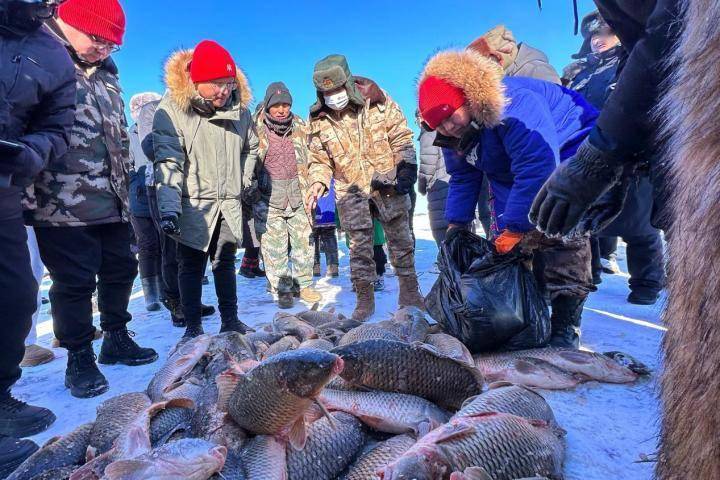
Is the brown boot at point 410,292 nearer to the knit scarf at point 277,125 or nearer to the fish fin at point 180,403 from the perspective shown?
the fish fin at point 180,403

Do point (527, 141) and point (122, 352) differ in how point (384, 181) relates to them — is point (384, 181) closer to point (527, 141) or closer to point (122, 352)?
point (527, 141)

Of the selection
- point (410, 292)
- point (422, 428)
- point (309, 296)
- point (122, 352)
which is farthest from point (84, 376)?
point (410, 292)

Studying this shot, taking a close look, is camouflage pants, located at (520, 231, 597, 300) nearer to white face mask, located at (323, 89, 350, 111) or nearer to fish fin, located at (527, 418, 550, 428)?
fish fin, located at (527, 418, 550, 428)

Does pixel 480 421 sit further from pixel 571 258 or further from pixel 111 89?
pixel 111 89

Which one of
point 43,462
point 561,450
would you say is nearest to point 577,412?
point 561,450

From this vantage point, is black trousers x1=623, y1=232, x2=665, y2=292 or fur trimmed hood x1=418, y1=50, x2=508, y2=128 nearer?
fur trimmed hood x1=418, y1=50, x2=508, y2=128

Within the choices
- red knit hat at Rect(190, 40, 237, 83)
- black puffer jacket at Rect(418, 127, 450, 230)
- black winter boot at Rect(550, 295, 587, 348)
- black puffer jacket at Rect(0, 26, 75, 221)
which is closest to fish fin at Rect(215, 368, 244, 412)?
black puffer jacket at Rect(0, 26, 75, 221)

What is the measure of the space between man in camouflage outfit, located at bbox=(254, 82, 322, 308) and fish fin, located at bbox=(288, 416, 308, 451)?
3.45m

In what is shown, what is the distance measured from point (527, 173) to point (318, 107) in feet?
8.08

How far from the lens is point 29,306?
7.29ft

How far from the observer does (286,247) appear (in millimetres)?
5469

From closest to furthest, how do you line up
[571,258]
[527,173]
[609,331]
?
[527,173] → [571,258] → [609,331]

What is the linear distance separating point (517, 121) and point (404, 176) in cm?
170

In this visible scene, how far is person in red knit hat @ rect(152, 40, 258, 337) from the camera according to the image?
3334 millimetres
